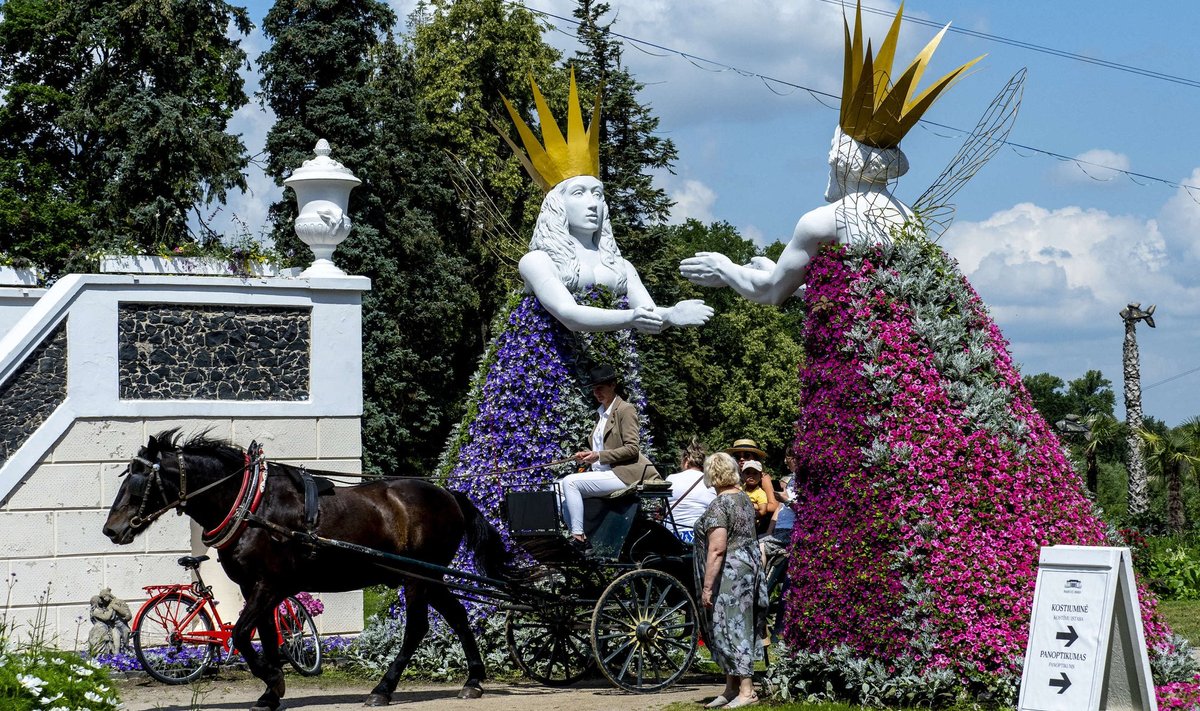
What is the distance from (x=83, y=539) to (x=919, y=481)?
784 cm

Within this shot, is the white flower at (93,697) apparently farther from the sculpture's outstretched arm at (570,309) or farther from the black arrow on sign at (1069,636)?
the sculpture's outstretched arm at (570,309)

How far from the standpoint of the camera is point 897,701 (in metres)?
8.26

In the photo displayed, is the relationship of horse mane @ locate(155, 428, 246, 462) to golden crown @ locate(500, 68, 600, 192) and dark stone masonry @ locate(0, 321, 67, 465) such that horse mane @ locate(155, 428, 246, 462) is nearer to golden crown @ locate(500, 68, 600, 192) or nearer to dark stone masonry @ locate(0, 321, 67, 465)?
dark stone masonry @ locate(0, 321, 67, 465)

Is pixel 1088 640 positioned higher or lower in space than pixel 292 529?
lower

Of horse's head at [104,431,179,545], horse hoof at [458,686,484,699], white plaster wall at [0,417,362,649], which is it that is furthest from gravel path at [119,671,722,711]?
horse's head at [104,431,179,545]

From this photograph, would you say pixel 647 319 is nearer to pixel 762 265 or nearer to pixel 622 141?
pixel 762 265

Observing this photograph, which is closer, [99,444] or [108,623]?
[108,623]

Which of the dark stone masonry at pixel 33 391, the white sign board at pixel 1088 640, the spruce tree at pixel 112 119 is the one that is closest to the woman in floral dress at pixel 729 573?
the white sign board at pixel 1088 640

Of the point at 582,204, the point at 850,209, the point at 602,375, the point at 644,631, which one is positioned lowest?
the point at 644,631

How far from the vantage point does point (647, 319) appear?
11109 millimetres

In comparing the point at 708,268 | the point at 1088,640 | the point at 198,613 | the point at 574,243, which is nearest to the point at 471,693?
the point at 198,613

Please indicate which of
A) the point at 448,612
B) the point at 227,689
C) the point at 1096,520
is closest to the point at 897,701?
the point at 1096,520

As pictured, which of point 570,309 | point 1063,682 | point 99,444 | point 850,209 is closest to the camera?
point 1063,682

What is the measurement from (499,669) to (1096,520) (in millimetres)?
5108
